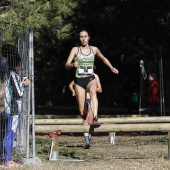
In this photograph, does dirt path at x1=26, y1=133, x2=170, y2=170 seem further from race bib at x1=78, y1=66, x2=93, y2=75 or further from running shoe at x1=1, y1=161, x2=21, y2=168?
race bib at x1=78, y1=66, x2=93, y2=75

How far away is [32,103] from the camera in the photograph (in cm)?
932

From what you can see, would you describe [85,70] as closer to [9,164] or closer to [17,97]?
[17,97]

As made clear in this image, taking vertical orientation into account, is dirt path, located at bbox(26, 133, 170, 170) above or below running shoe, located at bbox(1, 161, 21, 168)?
below

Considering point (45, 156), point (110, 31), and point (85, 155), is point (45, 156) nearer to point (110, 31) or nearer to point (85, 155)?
point (85, 155)

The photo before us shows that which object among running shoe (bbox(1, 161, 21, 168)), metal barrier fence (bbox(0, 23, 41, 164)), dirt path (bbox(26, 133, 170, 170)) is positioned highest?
metal barrier fence (bbox(0, 23, 41, 164))

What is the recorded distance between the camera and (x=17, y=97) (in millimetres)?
9203

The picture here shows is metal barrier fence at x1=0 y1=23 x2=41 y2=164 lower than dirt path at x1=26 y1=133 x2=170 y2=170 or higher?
higher

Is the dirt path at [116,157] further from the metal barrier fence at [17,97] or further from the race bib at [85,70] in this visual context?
the race bib at [85,70]

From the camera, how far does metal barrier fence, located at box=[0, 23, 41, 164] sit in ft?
29.8

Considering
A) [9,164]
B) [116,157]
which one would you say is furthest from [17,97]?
[116,157]

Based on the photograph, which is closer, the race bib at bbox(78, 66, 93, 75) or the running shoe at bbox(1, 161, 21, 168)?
the running shoe at bbox(1, 161, 21, 168)

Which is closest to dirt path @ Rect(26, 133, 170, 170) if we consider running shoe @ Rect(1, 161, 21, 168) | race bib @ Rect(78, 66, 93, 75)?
running shoe @ Rect(1, 161, 21, 168)

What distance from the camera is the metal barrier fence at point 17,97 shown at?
909cm

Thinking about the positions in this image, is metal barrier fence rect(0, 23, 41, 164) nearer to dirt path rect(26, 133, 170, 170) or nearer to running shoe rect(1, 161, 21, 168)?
running shoe rect(1, 161, 21, 168)
